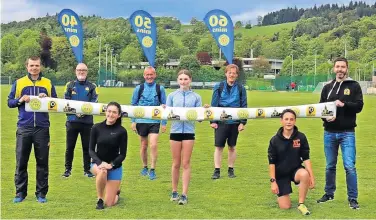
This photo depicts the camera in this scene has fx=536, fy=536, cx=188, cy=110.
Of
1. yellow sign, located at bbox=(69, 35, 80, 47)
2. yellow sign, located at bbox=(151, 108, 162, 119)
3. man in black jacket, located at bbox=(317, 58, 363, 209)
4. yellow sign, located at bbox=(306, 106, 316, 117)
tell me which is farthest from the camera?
yellow sign, located at bbox=(69, 35, 80, 47)

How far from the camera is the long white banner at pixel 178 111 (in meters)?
7.60

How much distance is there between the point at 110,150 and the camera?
735 cm

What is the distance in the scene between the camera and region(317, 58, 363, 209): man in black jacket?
7395 mm

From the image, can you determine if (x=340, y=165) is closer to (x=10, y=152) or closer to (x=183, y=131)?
(x=183, y=131)

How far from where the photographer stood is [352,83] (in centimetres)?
755

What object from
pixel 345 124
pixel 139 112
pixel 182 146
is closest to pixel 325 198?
pixel 345 124

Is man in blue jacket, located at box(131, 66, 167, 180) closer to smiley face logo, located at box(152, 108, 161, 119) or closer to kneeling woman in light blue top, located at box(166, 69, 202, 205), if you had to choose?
smiley face logo, located at box(152, 108, 161, 119)

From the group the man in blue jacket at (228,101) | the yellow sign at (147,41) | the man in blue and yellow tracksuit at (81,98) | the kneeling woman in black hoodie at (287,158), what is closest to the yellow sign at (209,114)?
the man in blue jacket at (228,101)

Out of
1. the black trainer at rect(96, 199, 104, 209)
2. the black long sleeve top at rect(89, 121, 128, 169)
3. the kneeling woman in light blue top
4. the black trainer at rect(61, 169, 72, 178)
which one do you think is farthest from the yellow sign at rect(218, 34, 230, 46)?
the black trainer at rect(96, 199, 104, 209)

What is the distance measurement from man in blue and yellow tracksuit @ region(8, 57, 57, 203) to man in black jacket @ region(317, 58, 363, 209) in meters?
3.94

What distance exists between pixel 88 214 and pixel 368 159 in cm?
701

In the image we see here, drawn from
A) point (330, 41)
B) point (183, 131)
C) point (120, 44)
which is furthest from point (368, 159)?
point (330, 41)

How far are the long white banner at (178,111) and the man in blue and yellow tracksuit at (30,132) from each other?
13cm

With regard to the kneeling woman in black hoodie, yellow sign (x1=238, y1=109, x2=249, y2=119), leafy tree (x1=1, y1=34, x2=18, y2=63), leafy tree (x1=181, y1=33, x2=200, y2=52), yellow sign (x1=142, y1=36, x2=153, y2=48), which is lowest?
the kneeling woman in black hoodie
